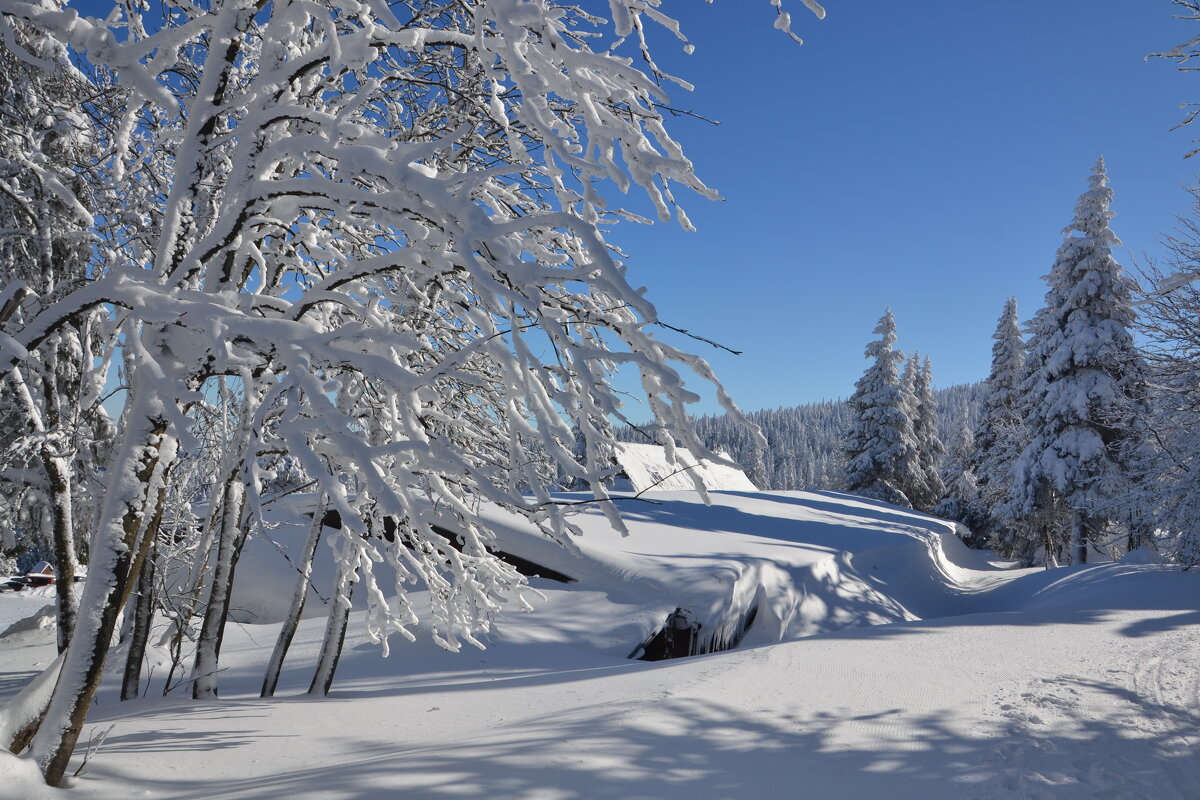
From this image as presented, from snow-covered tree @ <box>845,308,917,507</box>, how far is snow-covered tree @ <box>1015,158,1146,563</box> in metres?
11.3

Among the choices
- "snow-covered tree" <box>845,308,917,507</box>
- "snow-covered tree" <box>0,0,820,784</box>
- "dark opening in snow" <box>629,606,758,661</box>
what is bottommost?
"dark opening in snow" <box>629,606,758,661</box>

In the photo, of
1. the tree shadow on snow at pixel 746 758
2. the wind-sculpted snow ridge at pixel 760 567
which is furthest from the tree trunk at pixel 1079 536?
the tree shadow on snow at pixel 746 758

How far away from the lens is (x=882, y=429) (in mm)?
31656

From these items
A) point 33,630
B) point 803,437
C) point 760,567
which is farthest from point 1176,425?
point 803,437

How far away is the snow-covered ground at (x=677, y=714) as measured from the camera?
3.17 meters

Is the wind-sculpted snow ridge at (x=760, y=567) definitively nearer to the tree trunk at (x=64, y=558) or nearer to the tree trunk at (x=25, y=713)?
the tree trunk at (x=25, y=713)

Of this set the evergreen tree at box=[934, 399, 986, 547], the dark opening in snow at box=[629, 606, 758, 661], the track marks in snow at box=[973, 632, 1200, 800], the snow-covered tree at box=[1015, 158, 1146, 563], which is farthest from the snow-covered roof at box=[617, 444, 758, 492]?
the track marks in snow at box=[973, 632, 1200, 800]

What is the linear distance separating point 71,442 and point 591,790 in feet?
20.1

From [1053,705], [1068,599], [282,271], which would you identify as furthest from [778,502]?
[282,271]

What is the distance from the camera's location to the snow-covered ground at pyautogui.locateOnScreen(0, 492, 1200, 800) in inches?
125

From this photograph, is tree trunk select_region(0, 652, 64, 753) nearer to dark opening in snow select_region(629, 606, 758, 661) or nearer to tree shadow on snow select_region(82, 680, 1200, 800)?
tree shadow on snow select_region(82, 680, 1200, 800)

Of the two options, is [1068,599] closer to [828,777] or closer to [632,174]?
[828,777]

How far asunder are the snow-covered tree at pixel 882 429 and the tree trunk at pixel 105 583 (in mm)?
31993

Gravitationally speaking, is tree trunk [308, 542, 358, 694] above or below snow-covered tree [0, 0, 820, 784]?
below
